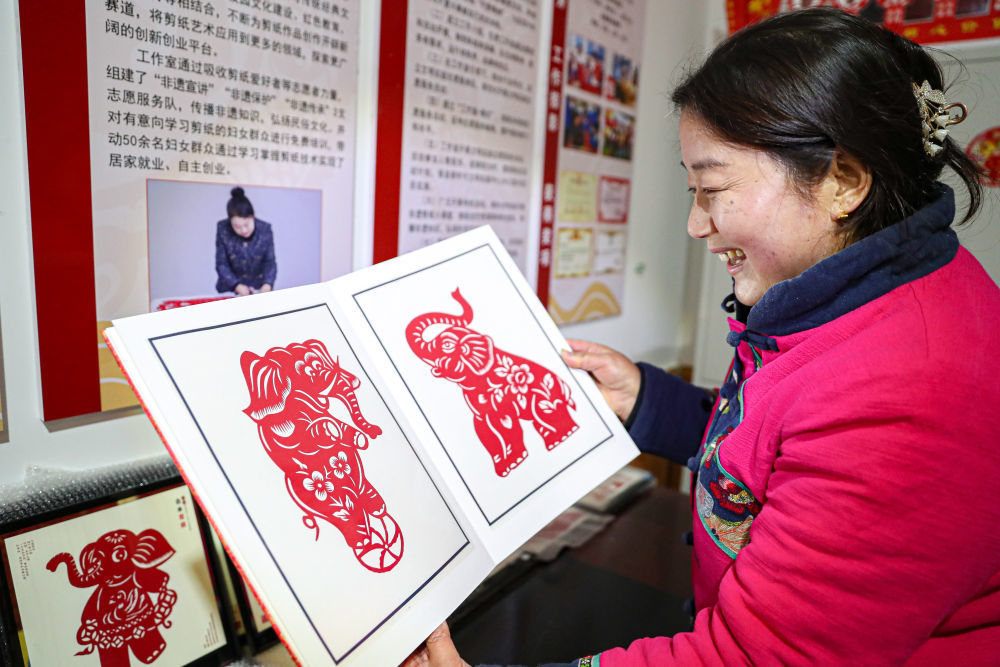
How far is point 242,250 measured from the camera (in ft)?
3.20

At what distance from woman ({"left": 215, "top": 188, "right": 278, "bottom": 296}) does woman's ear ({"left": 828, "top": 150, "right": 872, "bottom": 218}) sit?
78cm

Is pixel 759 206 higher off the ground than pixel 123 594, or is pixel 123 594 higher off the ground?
pixel 759 206

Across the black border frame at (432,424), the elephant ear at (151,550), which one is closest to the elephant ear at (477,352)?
the black border frame at (432,424)

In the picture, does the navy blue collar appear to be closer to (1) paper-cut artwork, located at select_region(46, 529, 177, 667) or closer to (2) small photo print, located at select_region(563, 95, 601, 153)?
(1) paper-cut artwork, located at select_region(46, 529, 177, 667)

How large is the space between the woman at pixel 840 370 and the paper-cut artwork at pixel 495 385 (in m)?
0.22

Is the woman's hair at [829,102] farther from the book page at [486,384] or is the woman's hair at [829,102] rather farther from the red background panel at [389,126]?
the red background panel at [389,126]

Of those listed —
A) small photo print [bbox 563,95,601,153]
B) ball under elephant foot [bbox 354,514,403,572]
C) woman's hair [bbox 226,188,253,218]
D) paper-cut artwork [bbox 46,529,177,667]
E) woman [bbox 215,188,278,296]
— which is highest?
small photo print [bbox 563,95,601,153]

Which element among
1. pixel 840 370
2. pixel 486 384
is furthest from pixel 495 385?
pixel 840 370

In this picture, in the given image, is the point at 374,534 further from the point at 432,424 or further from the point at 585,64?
the point at 585,64

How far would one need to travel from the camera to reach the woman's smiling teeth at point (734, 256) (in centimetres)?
79

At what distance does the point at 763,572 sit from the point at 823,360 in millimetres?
211

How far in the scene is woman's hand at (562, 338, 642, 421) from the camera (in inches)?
41.4

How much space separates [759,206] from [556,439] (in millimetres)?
412

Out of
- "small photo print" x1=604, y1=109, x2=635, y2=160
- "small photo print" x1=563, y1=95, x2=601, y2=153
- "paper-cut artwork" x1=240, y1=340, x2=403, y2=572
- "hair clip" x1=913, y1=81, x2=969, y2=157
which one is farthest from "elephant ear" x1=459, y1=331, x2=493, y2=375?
"small photo print" x1=604, y1=109, x2=635, y2=160
